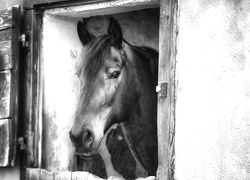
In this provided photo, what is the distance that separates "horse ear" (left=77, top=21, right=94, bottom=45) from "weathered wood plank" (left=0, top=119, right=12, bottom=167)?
936 mm

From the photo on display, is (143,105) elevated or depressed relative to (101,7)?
depressed

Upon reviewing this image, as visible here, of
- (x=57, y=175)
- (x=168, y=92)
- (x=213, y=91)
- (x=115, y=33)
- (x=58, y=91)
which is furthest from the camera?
(x=58, y=91)

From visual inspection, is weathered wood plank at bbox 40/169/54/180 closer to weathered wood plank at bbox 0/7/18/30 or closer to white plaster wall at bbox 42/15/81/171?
white plaster wall at bbox 42/15/81/171

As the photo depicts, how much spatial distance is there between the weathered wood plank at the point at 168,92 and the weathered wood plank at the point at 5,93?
52.6 inches

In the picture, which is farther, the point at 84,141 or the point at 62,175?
the point at 84,141

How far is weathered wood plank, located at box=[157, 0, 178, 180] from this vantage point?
339 centimetres

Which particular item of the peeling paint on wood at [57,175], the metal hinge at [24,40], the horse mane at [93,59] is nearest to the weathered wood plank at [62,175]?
the peeling paint on wood at [57,175]

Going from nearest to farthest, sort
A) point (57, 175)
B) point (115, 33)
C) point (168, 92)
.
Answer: point (168, 92) → point (57, 175) → point (115, 33)

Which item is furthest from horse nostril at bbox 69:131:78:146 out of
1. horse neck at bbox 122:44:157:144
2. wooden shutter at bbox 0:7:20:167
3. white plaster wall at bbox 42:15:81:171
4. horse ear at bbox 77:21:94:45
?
horse ear at bbox 77:21:94:45

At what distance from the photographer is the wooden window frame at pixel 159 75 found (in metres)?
3.41

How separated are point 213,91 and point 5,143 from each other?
178 centimetres

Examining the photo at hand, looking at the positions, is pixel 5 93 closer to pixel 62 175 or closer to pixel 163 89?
pixel 62 175

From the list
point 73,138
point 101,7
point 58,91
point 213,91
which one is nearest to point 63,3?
point 101,7

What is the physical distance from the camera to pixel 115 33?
422 cm
